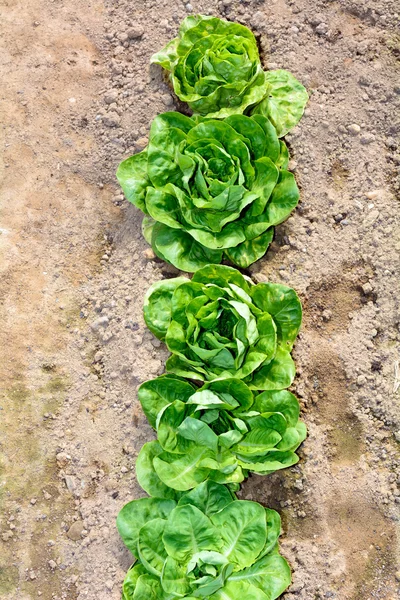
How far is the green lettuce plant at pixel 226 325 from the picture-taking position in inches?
207

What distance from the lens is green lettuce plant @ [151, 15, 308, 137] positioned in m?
5.75

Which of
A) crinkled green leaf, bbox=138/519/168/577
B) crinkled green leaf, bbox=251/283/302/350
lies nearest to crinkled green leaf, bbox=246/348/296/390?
crinkled green leaf, bbox=251/283/302/350

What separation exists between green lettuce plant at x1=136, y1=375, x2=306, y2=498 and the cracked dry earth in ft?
1.31

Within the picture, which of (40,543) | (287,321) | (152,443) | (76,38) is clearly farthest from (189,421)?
(76,38)

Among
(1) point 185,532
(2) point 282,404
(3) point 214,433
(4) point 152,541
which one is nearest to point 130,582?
(4) point 152,541

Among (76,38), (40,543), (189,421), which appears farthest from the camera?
(76,38)

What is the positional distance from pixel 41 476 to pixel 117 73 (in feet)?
12.9

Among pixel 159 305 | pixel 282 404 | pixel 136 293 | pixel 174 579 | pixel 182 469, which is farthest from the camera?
pixel 136 293

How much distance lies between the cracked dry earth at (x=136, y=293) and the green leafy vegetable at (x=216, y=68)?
398 millimetres

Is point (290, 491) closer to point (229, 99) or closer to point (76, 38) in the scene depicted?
point (229, 99)

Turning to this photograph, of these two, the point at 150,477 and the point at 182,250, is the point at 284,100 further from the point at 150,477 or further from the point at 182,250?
the point at 150,477

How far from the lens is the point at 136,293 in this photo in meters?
6.03

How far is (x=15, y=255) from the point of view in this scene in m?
6.51

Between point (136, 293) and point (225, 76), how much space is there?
2.05m
